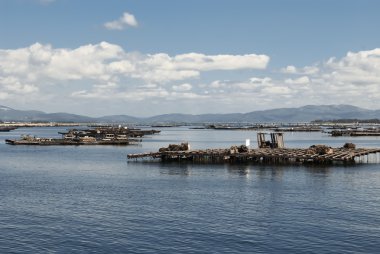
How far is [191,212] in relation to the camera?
1689 inches

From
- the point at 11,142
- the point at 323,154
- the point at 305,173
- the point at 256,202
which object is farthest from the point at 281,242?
the point at 11,142

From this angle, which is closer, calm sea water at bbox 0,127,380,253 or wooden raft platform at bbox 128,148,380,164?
calm sea water at bbox 0,127,380,253

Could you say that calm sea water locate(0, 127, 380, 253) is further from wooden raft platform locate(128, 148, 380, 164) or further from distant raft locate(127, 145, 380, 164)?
distant raft locate(127, 145, 380, 164)

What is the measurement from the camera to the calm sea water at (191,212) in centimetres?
3344

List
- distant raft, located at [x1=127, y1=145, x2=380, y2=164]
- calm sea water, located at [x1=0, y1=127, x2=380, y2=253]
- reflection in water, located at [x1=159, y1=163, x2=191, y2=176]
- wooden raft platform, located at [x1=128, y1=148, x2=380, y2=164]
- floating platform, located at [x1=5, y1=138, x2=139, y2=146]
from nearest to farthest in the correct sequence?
calm sea water, located at [x1=0, y1=127, x2=380, y2=253], reflection in water, located at [x1=159, y1=163, x2=191, y2=176], wooden raft platform, located at [x1=128, y1=148, x2=380, y2=164], distant raft, located at [x1=127, y1=145, x2=380, y2=164], floating platform, located at [x1=5, y1=138, x2=139, y2=146]

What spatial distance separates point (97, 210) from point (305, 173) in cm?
3658

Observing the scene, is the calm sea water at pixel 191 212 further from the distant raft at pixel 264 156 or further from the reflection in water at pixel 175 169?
the distant raft at pixel 264 156

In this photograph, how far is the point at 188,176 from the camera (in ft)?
226

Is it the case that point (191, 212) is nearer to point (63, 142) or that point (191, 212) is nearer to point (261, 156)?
point (261, 156)

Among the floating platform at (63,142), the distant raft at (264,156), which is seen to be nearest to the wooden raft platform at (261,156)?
the distant raft at (264,156)

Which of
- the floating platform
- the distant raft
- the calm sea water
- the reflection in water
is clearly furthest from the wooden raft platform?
the floating platform

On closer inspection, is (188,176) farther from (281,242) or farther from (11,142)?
(11,142)

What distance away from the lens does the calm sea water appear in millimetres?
33438

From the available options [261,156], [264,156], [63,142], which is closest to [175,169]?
[261,156]
